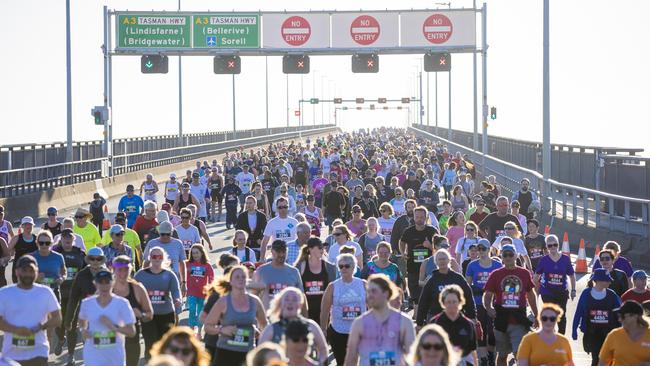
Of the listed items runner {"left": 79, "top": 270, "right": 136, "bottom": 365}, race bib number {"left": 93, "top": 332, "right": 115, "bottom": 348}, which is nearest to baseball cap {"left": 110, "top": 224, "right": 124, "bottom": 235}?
runner {"left": 79, "top": 270, "right": 136, "bottom": 365}

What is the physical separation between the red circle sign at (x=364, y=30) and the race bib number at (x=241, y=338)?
4245 cm

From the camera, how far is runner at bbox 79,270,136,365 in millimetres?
10820

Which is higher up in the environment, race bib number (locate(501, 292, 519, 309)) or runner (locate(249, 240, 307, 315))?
runner (locate(249, 240, 307, 315))

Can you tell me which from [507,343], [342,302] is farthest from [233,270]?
[507,343]

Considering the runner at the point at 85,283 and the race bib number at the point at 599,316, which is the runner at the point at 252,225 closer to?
the runner at the point at 85,283

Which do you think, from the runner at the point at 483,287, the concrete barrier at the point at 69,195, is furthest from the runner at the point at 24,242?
the concrete barrier at the point at 69,195

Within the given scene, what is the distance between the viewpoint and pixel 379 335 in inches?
379

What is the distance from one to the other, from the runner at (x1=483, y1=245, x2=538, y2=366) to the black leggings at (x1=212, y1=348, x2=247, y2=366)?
3.34 metres

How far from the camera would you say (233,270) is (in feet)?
35.5

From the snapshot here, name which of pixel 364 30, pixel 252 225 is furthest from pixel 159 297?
pixel 364 30

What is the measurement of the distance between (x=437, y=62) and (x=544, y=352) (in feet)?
140

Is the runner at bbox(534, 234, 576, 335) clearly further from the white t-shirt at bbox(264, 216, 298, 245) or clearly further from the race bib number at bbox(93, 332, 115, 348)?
the race bib number at bbox(93, 332, 115, 348)

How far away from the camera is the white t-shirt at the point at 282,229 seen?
17766 mm

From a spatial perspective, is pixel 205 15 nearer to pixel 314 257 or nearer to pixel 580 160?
pixel 580 160
